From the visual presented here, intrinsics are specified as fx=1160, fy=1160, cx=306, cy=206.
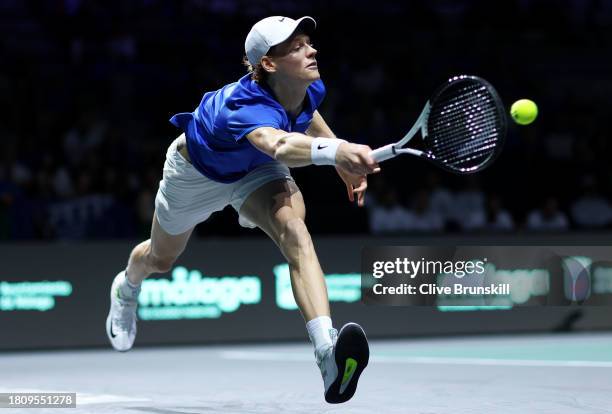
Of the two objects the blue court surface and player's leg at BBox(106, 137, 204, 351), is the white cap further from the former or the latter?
the blue court surface

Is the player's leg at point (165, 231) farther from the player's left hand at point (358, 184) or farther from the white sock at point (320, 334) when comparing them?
the white sock at point (320, 334)

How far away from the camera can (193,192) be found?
6.59 m

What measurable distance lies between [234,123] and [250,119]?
0.09m

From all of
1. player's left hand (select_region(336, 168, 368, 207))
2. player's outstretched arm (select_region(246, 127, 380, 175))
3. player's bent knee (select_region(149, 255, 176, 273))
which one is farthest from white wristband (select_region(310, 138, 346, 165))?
player's bent knee (select_region(149, 255, 176, 273))

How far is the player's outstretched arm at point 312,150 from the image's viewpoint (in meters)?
5.12

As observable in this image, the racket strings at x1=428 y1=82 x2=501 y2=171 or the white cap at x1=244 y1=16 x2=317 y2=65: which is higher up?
the white cap at x1=244 y1=16 x2=317 y2=65

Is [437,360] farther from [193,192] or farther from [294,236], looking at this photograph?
[294,236]

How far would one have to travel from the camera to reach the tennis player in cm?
534

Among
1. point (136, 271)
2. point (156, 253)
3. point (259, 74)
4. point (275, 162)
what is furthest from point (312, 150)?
point (136, 271)

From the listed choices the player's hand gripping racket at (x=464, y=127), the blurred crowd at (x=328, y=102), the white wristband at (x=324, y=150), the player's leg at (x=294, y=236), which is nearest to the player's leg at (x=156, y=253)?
the player's leg at (x=294, y=236)

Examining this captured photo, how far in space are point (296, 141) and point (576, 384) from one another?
10.7 ft

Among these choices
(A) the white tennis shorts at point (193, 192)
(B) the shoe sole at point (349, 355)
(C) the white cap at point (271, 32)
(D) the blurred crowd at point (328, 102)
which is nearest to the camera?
(B) the shoe sole at point (349, 355)

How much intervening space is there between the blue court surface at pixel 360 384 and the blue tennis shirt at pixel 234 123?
4.59 feet

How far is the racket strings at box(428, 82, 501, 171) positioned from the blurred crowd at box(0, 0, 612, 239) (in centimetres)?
578
